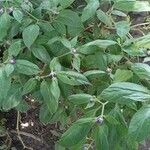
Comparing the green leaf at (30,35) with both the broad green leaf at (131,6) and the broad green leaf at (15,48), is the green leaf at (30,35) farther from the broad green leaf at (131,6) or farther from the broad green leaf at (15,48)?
the broad green leaf at (131,6)

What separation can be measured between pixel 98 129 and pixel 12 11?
44cm

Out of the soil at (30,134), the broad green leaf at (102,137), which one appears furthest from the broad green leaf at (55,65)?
the soil at (30,134)

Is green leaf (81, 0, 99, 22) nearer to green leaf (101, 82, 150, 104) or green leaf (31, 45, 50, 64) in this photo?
green leaf (31, 45, 50, 64)

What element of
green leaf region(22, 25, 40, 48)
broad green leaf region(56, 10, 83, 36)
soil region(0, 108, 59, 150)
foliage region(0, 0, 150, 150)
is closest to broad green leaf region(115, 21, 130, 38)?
foliage region(0, 0, 150, 150)

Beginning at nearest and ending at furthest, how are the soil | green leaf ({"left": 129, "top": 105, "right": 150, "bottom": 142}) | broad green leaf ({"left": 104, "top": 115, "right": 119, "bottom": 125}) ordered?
green leaf ({"left": 129, "top": 105, "right": 150, "bottom": 142})
broad green leaf ({"left": 104, "top": 115, "right": 119, "bottom": 125})
the soil

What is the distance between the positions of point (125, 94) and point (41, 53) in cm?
38

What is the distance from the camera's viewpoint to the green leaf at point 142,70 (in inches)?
32.9

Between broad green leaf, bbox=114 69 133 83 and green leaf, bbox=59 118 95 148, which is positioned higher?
broad green leaf, bbox=114 69 133 83

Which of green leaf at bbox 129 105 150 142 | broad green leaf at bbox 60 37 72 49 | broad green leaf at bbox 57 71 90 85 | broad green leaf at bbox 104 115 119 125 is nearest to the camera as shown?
green leaf at bbox 129 105 150 142

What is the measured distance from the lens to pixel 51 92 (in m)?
0.90

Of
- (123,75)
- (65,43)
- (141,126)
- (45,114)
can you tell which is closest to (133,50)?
(123,75)

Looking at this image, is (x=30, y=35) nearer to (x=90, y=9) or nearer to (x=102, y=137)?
(x=90, y=9)

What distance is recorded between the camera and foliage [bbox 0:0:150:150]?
784mm

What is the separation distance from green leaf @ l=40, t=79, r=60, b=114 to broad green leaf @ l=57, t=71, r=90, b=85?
0.02 metres
